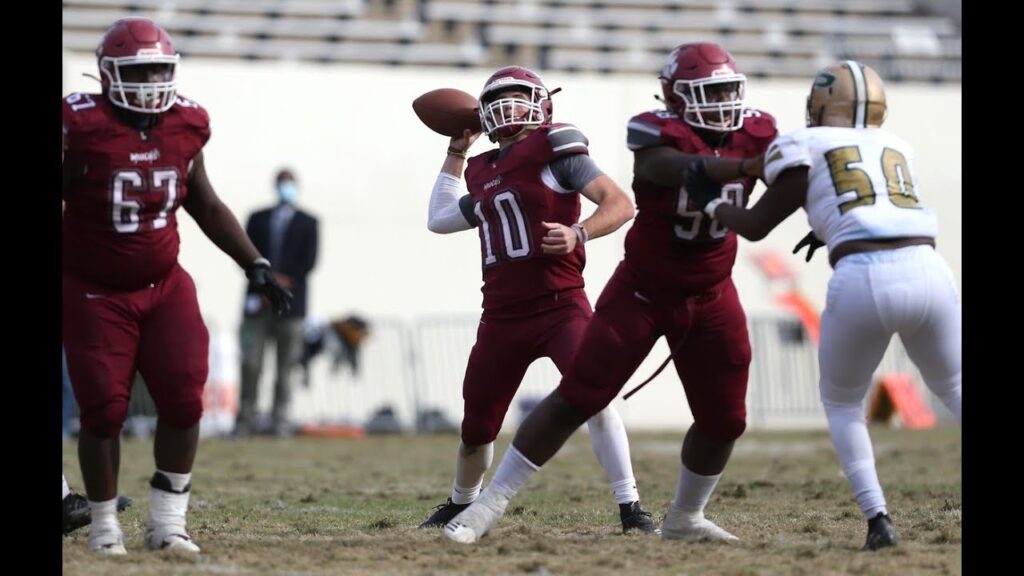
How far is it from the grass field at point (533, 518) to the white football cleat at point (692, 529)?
3.4 inches

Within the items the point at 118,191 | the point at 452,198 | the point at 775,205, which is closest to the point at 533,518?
the point at 452,198

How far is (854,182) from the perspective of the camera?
514 cm

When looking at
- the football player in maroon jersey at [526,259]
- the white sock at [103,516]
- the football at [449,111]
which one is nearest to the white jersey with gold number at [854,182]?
the football player in maroon jersey at [526,259]

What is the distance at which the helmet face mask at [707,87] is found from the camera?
5.47 meters

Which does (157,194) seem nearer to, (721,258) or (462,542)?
(462,542)

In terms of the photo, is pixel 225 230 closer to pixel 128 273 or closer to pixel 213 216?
pixel 213 216

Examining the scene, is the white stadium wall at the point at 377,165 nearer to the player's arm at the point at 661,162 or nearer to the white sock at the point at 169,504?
the white sock at the point at 169,504

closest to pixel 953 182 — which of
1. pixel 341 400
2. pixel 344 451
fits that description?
pixel 341 400

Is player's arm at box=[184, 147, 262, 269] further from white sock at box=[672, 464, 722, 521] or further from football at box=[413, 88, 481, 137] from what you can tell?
white sock at box=[672, 464, 722, 521]

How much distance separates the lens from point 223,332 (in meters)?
16.3

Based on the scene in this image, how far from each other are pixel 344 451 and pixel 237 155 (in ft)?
19.7

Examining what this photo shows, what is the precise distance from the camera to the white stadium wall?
56.3ft

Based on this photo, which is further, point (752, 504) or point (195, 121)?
point (752, 504)

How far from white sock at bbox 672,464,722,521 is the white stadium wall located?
11.3 metres
